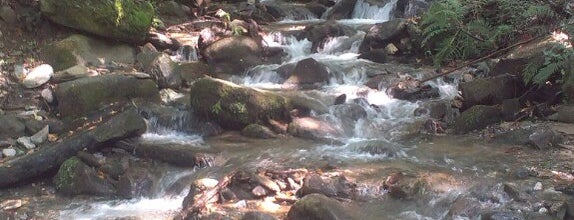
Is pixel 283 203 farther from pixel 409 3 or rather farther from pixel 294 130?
pixel 409 3

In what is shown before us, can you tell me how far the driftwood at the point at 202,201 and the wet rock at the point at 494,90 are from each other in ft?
13.0

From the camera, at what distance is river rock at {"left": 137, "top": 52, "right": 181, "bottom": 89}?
9.77 m

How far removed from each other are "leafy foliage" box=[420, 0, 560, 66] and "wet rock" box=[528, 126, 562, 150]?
4.22 feet

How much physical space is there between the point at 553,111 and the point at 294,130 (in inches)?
140

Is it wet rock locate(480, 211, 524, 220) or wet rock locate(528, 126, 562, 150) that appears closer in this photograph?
wet rock locate(480, 211, 524, 220)

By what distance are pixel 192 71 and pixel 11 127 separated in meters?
3.52

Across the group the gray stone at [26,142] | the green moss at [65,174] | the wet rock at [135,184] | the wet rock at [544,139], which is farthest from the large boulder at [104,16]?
the wet rock at [544,139]

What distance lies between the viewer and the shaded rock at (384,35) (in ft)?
38.2

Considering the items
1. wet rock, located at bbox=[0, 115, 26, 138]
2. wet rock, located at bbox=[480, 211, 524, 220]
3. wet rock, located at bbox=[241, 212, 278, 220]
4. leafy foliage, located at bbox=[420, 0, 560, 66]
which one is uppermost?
leafy foliage, located at bbox=[420, 0, 560, 66]

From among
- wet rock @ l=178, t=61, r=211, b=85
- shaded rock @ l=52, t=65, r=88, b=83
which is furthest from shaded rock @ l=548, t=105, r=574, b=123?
shaded rock @ l=52, t=65, r=88, b=83

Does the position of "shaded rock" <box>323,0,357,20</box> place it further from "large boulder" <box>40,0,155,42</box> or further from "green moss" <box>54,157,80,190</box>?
"green moss" <box>54,157,80,190</box>

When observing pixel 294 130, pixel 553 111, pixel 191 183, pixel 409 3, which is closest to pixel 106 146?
pixel 191 183

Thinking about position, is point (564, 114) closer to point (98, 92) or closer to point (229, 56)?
point (229, 56)

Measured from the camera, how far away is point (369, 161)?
7102mm
